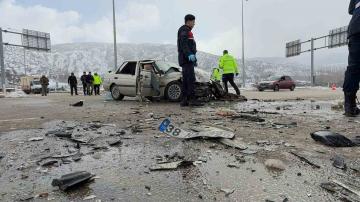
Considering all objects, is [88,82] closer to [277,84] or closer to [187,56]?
[277,84]

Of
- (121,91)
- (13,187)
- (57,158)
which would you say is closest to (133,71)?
(121,91)

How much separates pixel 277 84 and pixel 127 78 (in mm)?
20699

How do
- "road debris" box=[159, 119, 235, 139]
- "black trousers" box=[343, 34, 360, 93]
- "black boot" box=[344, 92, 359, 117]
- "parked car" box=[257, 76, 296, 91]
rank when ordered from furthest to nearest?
"parked car" box=[257, 76, 296, 91], "black boot" box=[344, 92, 359, 117], "black trousers" box=[343, 34, 360, 93], "road debris" box=[159, 119, 235, 139]

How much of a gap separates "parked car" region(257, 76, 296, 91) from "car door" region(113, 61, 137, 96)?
65.6 ft

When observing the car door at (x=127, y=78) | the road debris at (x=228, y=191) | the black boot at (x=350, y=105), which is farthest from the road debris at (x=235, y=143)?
the car door at (x=127, y=78)

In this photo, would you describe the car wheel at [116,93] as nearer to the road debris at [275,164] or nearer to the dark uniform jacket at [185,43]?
the dark uniform jacket at [185,43]

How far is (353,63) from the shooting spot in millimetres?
5336

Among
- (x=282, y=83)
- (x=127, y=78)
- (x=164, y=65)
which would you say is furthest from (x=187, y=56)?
(x=282, y=83)

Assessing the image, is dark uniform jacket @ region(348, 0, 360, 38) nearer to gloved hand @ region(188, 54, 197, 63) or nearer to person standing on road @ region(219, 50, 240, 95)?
gloved hand @ region(188, 54, 197, 63)

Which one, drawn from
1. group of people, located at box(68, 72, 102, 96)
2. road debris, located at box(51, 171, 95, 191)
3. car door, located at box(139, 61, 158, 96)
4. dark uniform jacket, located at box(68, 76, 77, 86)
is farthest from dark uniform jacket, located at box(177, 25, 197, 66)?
dark uniform jacket, located at box(68, 76, 77, 86)

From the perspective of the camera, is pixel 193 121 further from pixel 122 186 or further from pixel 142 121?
pixel 122 186

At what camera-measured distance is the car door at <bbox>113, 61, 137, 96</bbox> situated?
10.9 metres

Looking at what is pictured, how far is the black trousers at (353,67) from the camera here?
526 centimetres

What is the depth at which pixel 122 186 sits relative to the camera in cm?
239
